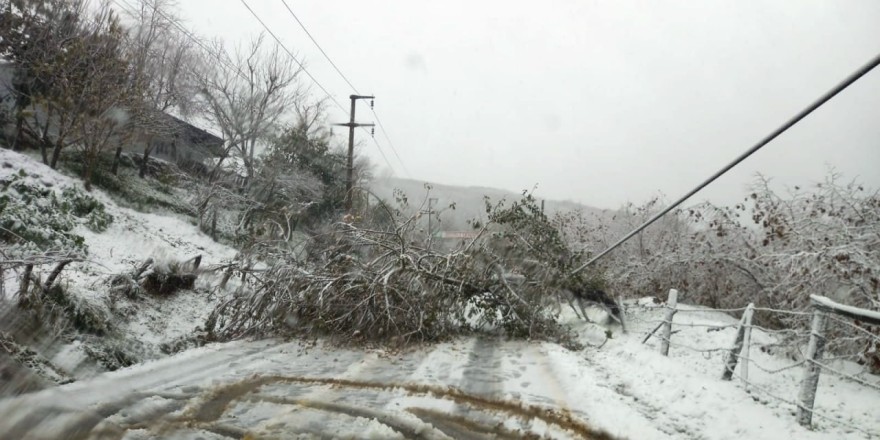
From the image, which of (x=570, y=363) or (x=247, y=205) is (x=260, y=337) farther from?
(x=247, y=205)

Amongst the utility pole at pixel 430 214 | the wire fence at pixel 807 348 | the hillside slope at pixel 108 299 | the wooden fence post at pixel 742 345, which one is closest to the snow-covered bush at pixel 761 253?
the wire fence at pixel 807 348

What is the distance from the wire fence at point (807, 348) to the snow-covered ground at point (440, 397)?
0.14 meters

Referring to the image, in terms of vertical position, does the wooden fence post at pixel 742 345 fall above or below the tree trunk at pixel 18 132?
below

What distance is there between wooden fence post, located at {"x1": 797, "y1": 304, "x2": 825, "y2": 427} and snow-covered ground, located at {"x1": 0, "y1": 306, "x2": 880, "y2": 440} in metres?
0.14

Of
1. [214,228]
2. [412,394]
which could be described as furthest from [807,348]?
[214,228]

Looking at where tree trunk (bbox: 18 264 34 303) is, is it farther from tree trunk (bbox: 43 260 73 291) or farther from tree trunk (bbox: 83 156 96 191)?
tree trunk (bbox: 83 156 96 191)

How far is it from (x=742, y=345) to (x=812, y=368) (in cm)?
126

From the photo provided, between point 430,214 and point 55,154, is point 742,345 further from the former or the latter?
point 55,154

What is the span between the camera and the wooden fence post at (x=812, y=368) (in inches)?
148

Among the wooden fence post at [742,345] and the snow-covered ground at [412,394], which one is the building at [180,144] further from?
the wooden fence post at [742,345]

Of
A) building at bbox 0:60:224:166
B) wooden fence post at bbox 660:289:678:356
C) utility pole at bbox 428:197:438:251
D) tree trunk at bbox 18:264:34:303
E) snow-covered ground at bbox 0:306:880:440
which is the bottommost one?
snow-covered ground at bbox 0:306:880:440

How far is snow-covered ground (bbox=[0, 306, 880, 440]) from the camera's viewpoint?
10.6 feet

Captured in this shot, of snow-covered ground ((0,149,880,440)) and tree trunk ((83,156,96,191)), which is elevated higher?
tree trunk ((83,156,96,191))

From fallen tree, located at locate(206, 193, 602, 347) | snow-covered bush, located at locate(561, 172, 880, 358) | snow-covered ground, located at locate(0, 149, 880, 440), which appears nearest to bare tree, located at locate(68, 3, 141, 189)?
snow-covered ground, located at locate(0, 149, 880, 440)
